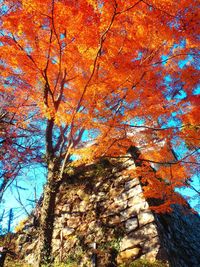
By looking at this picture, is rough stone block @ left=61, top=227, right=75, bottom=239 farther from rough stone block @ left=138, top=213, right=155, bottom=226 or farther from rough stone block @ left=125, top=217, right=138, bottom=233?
rough stone block @ left=138, top=213, right=155, bottom=226

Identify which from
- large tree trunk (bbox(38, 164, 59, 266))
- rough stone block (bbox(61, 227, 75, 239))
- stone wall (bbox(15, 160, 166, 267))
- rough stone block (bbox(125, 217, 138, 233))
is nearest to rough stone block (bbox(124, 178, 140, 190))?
stone wall (bbox(15, 160, 166, 267))

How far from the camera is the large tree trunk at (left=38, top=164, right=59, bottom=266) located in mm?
6923

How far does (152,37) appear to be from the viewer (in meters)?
7.86

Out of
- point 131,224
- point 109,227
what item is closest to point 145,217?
point 131,224

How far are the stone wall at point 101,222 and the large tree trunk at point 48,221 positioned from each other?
128 centimetres

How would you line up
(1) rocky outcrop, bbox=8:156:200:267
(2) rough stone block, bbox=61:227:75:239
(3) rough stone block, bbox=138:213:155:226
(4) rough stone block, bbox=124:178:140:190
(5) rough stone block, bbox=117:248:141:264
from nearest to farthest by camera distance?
(5) rough stone block, bbox=117:248:141:264 → (1) rocky outcrop, bbox=8:156:200:267 → (3) rough stone block, bbox=138:213:155:226 → (2) rough stone block, bbox=61:227:75:239 → (4) rough stone block, bbox=124:178:140:190

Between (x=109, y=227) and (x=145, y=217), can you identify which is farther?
(x=109, y=227)

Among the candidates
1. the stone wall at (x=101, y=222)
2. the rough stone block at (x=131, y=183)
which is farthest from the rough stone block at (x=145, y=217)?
the rough stone block at (x=131, y=183)

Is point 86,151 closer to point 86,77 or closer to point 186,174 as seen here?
point 86,77

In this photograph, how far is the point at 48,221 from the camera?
24.0ft

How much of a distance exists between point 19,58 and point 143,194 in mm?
6526

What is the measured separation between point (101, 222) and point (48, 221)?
2298mm

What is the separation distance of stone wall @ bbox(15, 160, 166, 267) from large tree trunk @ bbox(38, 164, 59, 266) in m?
1.28

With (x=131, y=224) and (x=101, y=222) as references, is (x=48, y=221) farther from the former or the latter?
(x=131, y=224)
